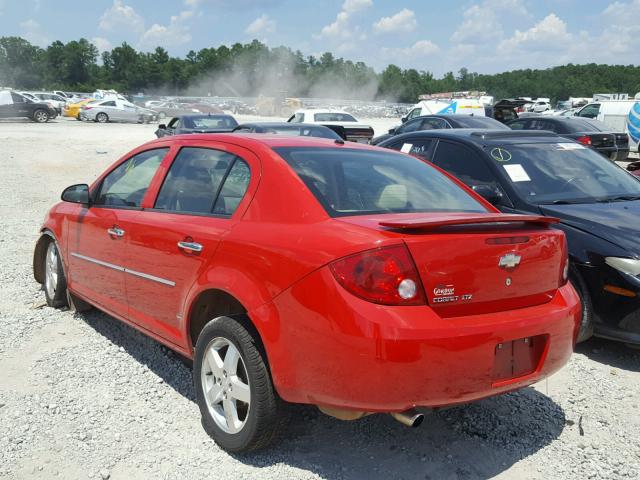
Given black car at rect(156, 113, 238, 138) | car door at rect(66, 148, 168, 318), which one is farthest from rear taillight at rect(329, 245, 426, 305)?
black car at rect(156, 113, 238, 138)

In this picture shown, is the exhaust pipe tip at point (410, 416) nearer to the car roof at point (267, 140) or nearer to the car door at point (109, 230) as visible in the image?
the car roof at point (267, 140)

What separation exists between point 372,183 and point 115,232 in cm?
181

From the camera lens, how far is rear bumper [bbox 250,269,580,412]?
2.57 m

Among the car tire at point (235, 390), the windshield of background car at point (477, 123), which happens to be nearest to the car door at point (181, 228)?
the car tire at point (235, 390)

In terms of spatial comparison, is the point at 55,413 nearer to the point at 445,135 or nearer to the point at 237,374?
the point at 237,374

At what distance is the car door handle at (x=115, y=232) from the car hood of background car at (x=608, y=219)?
127 inches

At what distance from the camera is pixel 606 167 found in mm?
5988

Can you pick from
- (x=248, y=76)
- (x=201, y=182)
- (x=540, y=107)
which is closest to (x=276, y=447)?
(x=201, y=182)

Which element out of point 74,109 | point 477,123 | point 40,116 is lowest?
point 40,116

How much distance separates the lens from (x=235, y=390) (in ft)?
10.3

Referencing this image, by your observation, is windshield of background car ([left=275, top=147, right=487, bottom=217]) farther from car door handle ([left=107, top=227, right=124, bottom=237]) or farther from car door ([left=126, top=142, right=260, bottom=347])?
car door handle ([left=107, top=227, right=124, bottom=237])

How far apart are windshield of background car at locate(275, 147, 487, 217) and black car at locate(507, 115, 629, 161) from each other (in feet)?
42.2

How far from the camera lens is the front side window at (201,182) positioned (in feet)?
11.3

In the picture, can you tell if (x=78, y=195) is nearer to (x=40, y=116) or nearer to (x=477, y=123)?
(x=477, y=123)
